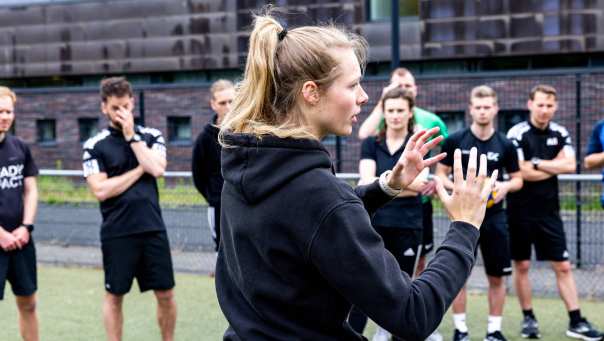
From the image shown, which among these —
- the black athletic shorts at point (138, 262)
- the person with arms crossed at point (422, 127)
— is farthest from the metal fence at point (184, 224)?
the black athletic shorts at point (138, 262)

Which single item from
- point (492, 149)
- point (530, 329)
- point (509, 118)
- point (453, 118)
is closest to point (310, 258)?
point (492, 149)

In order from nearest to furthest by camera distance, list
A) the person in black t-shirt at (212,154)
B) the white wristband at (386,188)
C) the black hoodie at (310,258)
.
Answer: the black hoodie at (310,258), the white wristband at (386,188), the person in black t-shirt at (212,154)

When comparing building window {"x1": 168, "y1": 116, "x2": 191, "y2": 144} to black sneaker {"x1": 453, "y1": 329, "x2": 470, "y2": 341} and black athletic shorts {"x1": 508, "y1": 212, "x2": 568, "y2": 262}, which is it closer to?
black athletic shorts {"x1": 508, "y1": 212, "x2": 568, "y2": 262}

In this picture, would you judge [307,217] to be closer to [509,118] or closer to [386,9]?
[509,118]

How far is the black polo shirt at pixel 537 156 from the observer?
6770mm

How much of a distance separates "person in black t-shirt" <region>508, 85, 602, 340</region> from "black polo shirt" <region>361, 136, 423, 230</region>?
3.73 ft

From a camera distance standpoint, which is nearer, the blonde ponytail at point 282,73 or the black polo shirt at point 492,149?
the blonde ponytail at point 282,73

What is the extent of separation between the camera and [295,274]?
2205mm

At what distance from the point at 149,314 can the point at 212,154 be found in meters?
1.88

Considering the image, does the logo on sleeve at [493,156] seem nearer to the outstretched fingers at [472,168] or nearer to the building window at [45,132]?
the outstretched fingers at [472,168]

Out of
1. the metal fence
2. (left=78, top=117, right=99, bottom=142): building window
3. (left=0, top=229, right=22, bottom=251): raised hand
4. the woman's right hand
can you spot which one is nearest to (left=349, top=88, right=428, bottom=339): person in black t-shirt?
the metal fence

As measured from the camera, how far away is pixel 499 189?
6.31 metres

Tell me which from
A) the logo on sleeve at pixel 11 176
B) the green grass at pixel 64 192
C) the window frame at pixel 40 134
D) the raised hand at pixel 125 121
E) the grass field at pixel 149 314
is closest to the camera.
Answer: the raised hand at pixel 125 121

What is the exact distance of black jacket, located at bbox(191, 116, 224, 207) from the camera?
A: 22.1ft
